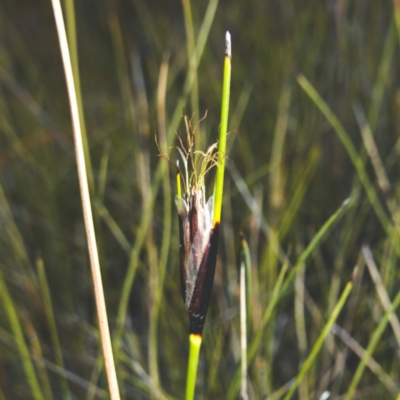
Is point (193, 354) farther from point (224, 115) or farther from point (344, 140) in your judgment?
point (344, 140)

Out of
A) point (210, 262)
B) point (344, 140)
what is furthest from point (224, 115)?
point (344, 140)

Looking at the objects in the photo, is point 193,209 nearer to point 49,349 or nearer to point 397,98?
point 49,349

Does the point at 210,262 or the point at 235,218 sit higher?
the point at 210,262

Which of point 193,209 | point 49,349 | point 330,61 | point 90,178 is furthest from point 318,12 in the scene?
point 193,209

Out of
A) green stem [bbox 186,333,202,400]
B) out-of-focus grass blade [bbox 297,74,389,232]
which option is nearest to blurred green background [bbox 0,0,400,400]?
out-of-focus grass blade [bbox 297,74,389,232]

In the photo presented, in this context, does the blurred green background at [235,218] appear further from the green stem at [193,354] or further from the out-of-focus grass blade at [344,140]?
the green stem at [193,354]

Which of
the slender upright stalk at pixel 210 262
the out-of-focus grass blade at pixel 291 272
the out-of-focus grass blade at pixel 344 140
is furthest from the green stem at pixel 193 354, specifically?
the out-of-focus grass blade at pixel 344 140

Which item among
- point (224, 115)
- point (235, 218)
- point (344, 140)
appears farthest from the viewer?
point (235, 218)

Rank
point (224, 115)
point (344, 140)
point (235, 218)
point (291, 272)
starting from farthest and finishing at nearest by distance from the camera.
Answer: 1. point (235, 218)
2. point (344, 140)
3. point (291, 272)
4. point (224, 115)

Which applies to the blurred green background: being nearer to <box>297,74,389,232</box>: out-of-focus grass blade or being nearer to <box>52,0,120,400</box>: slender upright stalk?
<box>297,74,389,232</box>: out-of-focus grass blade
